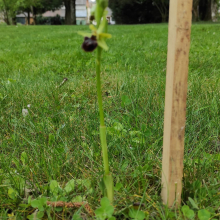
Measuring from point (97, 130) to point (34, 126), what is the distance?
1.35ft

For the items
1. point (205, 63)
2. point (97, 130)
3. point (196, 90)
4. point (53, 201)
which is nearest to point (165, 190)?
point (53, 201)

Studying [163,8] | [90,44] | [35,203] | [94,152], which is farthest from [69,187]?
[163,8]

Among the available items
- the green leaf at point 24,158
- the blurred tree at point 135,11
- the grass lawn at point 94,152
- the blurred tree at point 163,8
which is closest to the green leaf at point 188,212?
the grass lawn at point 94,152

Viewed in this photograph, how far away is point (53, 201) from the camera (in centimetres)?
107

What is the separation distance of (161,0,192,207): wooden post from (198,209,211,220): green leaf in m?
0.09

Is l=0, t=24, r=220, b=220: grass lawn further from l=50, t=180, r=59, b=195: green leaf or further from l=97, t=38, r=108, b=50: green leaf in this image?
l=97, t=38, r=108, b=50: green leaf

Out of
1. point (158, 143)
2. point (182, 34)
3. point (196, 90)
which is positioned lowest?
point (158, 143)

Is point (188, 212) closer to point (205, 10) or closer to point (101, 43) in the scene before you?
point (101, 43)

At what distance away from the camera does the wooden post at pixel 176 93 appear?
0.84 m

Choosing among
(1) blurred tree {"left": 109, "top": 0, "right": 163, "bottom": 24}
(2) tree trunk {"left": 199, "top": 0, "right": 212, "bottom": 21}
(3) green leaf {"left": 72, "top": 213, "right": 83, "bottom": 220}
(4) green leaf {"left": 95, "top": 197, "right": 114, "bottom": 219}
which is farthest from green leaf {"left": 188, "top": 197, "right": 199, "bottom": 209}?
(1) blurred tree {"left": 109, "top": 0, "right": 163, "bottom": 24}

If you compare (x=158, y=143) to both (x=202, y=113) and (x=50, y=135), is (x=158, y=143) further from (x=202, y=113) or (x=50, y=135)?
(x=50, y=135)

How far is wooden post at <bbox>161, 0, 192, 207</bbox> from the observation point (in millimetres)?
838

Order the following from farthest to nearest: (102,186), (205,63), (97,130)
→ (205,63) → (97,130) → (102,186)

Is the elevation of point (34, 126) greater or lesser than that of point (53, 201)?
greater
